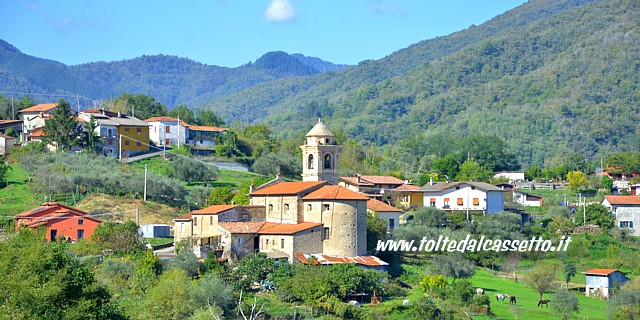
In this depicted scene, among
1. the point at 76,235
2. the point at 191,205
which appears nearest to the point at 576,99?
the point at 191,205

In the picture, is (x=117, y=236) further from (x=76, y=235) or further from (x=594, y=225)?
(x=594, y=225)

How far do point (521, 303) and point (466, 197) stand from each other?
2334 centimetres

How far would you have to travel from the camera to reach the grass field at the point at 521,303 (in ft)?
162

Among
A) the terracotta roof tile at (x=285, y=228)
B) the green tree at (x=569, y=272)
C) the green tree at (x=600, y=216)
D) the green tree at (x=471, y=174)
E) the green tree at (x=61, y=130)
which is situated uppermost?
the green tree at (x=61, y=130)

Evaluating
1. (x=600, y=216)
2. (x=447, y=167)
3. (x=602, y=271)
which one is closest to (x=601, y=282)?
(x=602, y=271)

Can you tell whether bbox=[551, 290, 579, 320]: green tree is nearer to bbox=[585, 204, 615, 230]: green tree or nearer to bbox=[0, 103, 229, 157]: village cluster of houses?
bbox=[585, 204, 615, 230]: green tree

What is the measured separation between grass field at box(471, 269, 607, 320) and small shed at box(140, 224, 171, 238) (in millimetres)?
17157

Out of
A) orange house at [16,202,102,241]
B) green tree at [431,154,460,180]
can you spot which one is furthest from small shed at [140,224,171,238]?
green tree at [431,154,460,180]

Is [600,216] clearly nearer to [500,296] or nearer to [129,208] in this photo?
[500,296]

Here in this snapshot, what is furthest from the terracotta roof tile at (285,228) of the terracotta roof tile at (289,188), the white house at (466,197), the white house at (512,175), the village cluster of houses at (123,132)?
the white house at (512,175)

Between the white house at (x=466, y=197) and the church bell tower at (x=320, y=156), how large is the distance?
16.6 m

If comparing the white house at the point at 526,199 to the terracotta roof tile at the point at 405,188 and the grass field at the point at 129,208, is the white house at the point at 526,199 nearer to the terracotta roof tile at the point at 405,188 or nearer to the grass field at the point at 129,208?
the terracotta roof tile at the point at 405,188

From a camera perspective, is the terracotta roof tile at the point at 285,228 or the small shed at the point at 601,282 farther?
the small shed at the point at 601,282

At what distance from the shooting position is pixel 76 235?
5869cm
